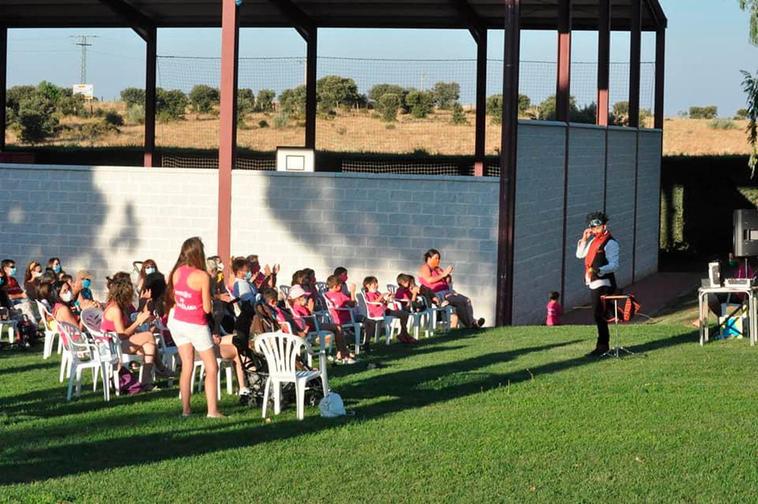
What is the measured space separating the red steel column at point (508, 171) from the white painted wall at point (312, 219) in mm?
141

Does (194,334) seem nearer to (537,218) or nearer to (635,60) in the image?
(537,218)

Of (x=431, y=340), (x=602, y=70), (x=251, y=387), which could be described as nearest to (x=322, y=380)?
(x=251, y=387)

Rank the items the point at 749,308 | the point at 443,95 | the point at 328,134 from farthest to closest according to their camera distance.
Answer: the point at 443,95 → the point at 328,134 → the point at 749,308

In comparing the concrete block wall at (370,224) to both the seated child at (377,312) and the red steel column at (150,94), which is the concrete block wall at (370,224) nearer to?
the seated child at (377,312)

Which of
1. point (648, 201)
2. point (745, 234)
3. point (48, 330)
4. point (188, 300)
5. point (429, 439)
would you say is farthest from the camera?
point (648, 201)

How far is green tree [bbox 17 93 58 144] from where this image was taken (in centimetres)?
6053

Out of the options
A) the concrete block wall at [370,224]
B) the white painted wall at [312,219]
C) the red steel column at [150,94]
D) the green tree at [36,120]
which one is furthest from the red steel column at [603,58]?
the green tree at [36,120]

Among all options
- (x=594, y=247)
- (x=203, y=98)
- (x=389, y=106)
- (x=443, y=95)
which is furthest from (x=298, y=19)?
(x=443, y=95)

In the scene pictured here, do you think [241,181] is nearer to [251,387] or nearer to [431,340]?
[431,340]

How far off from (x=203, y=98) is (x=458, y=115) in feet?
40.7

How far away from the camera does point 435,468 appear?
364 inches

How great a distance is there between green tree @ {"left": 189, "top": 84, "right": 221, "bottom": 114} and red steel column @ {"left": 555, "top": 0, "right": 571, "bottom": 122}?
41226 mm

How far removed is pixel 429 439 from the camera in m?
10.2

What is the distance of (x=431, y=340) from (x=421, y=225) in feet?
10.6
